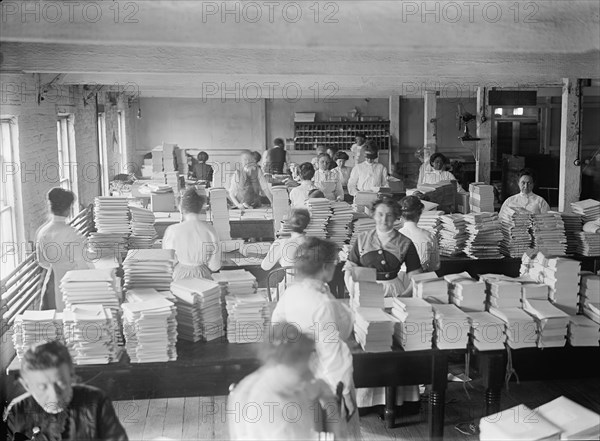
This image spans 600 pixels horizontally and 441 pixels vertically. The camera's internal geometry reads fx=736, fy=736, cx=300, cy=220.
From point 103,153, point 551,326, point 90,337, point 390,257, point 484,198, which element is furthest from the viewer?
point 103,153

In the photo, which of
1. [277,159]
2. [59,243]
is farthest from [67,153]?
[277,159]

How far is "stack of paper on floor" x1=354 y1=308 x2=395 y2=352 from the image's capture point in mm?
5078

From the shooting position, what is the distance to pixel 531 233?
8.48m

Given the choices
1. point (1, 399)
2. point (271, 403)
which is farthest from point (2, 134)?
point (271, 403)

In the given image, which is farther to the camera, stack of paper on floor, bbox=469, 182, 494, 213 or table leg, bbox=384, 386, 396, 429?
stack of paper on floor, bbox=469, 182, 494, 213

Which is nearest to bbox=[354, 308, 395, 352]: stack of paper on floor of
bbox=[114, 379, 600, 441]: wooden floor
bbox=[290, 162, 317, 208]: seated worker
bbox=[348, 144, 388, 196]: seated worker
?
bbox=[114, 379, 600, 441]: wooden floor

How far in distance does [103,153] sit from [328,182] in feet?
15.3

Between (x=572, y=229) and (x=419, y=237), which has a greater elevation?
(x=419, y=237)

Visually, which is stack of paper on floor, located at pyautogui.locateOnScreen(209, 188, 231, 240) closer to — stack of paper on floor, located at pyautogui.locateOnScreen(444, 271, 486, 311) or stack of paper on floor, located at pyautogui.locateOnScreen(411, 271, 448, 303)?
stack of paper on floor, located at pyautogui.locateOnScreen(411, 271, 448, 303)

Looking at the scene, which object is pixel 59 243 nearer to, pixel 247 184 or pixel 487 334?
pixel 487 334

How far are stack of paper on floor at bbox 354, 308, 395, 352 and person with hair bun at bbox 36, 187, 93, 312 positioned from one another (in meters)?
2.71

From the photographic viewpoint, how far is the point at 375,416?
20.5 feet

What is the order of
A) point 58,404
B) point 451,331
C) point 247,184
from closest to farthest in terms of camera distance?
point 58,404 < point 451,331 < point 247,184

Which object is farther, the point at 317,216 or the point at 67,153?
the point at 67,153
